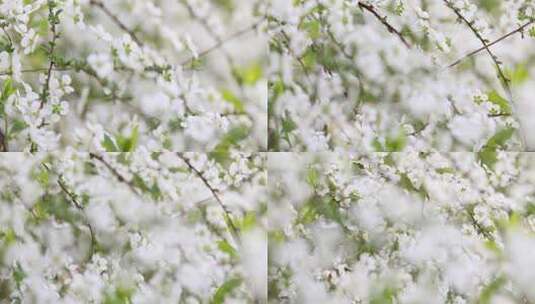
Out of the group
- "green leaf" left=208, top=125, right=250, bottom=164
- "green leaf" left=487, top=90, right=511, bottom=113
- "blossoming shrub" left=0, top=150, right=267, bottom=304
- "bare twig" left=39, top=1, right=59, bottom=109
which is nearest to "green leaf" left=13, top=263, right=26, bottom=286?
"blossoming shrub" left=0, top=150, right=267, bottom=304

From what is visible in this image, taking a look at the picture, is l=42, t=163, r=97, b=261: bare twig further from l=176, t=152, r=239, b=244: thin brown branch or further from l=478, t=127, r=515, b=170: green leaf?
l=478, t=127, r=515, b=170: green leaf

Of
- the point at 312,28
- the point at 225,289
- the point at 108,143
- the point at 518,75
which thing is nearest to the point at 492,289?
the point at 518,75

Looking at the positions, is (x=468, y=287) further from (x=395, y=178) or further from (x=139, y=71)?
(x=139, y=71)

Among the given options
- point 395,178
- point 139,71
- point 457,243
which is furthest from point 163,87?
point 457,243

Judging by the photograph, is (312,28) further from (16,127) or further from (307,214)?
(16,127)

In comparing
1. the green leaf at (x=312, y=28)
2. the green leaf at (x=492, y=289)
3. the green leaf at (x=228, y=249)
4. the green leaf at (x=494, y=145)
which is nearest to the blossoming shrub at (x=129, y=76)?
the green leaf at (x=312, y=28)

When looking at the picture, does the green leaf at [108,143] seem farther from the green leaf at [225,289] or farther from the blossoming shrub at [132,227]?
the green leaf at [225,289]
